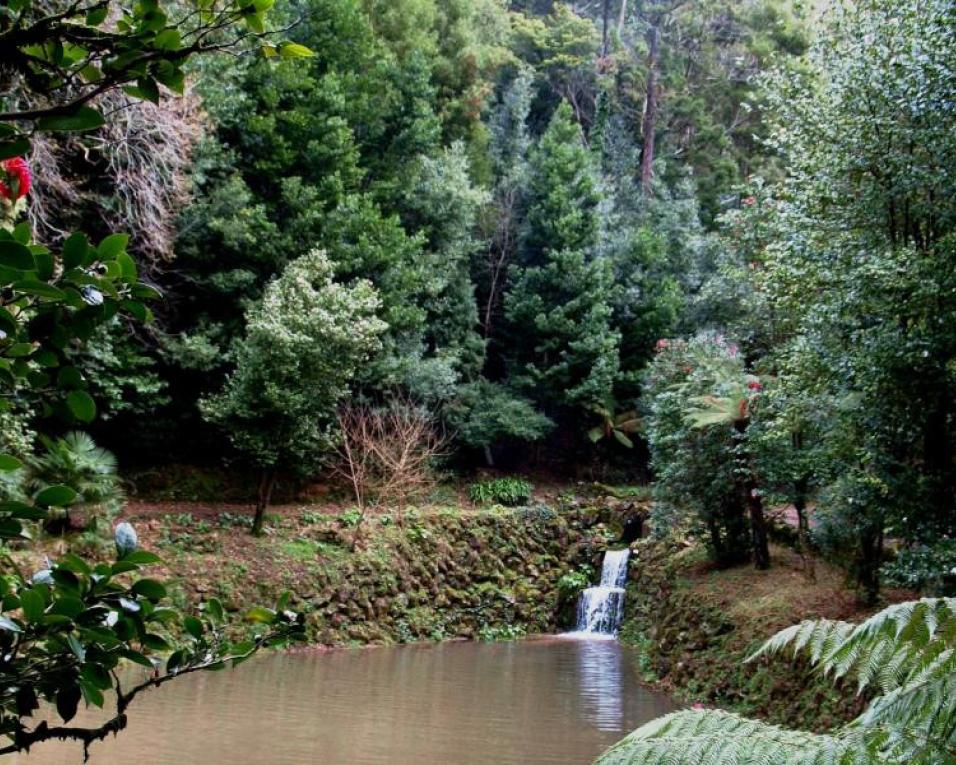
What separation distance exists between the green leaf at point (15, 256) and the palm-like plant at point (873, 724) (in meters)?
2.39

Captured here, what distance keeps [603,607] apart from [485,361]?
7576 millimetres

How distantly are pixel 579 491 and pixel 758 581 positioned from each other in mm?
8880

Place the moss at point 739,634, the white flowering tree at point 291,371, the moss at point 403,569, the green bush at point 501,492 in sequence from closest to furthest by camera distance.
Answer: the moss at point 739,634 → the moss at point 403,569 → the white flowering tree at point 291,371 → the green bush at point 501,492

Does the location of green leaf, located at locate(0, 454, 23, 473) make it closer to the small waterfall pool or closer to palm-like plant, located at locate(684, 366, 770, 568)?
palm-like plant, located at locate(684, 366, 770, 568)

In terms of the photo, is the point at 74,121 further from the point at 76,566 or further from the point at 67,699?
the point at 67,699

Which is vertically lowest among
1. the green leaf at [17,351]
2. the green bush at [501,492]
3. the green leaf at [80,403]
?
the green bush at [501,492]

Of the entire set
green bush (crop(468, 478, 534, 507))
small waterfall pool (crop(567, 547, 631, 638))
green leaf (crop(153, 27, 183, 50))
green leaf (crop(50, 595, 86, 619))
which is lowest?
small waterfall pool (crop(567, 547, 631, 638))

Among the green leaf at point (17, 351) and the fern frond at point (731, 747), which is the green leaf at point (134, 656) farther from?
the fern frond at point (731, 747)

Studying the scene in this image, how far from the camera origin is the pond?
20.5ft

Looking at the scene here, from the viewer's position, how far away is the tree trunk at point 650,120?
23.2m

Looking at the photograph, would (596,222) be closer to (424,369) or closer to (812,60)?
(424,369)

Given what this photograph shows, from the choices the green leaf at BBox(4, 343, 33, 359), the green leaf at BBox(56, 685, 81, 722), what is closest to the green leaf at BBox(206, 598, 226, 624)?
the green leaf at BBox(56, 685, 81, 722)

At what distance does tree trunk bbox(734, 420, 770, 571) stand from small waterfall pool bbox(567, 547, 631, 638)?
3645mm

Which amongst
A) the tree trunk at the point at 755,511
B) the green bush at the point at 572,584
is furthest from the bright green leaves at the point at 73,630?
the green bush at the point at 572,584
